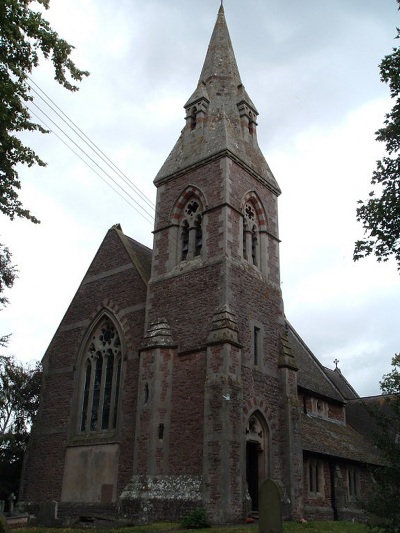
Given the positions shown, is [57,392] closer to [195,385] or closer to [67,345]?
[67,345]

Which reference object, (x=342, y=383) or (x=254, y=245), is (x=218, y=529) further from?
(x=342, y=383)

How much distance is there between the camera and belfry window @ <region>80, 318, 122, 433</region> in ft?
69.3

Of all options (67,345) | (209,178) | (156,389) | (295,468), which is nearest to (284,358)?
(295,468)

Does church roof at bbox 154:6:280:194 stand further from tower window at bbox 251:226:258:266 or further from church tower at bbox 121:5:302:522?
tower window at bbox 251:226:258:266

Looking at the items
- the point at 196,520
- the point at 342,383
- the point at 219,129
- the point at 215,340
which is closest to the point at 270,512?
the point at 196,520

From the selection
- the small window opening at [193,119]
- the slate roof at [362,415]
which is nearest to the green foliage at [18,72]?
the small window opening at [193,119]

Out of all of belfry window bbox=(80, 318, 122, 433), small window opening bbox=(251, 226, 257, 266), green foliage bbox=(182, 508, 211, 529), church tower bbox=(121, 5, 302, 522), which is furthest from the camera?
small window opening bbox=(251, 226, 257, 266)

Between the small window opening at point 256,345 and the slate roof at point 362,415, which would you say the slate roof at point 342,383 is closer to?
the slate roof at point 362,415

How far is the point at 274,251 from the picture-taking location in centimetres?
2339

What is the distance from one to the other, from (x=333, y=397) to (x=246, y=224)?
10505 millimetres

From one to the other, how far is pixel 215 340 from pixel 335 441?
32.3ft

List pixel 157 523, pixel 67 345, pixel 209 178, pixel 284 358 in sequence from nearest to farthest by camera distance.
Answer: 1. pixel 157 523
2. pixel 284 358
3. pixel 209 178
4. pixel 67 345

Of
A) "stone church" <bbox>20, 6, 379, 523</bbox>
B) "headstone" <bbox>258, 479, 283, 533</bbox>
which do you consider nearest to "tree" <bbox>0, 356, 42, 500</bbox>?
"stone church" <bbox>20, 6, 379, 523</bbox>

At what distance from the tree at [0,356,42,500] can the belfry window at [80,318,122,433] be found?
11.3 feet
